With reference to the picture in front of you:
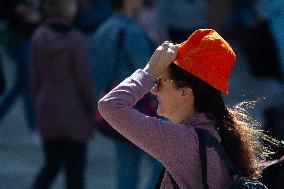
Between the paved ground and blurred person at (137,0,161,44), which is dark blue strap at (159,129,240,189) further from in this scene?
blurred person at (137,0,161,44)

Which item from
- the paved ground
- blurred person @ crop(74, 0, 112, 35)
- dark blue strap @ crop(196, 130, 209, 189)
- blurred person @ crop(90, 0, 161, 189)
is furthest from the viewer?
blurred person @ crop(74, 0, 112, 35)

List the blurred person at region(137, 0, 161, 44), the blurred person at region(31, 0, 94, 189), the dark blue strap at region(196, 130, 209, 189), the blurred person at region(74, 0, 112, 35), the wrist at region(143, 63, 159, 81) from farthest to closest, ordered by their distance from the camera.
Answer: the blurred person at region(74, 0, 112, 35) → the blurred person at region(137, 0, 161, 44) → the blurred person at region(31, 0, 94, 189) → the wrist at region(143, 63, 159, 81) → the dark blue strap at region(196, 130, 209, 189)

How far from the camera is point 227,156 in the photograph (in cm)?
328

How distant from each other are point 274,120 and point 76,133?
1.54 meters

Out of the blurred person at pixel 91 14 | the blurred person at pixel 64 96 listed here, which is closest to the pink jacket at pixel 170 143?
the blurred person at pixel 64 96

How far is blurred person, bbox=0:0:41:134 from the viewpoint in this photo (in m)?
9.11

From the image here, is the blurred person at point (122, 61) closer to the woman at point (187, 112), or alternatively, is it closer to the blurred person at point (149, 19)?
the woman at point (187, 112)

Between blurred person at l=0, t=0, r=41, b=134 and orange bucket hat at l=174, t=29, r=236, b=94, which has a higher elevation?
orange bucket hat at l=174, t=29, r=236, b=94

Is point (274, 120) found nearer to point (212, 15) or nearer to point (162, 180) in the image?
point (162, 180)

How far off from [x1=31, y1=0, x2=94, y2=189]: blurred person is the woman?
331 cm

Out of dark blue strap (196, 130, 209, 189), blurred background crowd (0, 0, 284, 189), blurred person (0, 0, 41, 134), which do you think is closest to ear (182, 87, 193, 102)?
dark blue strap (196, 130, 209, 189)

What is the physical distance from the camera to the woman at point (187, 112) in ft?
10.7

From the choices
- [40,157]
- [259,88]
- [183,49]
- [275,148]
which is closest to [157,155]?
[183,49]

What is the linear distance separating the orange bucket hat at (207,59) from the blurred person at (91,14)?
903 centimetres
